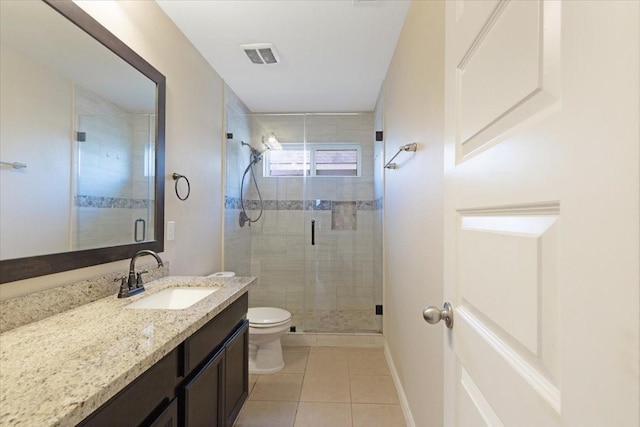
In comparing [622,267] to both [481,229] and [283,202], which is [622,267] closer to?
[481,229]

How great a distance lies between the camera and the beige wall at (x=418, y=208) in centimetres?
126

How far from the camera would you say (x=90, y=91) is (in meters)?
1.29

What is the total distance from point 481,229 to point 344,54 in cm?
200

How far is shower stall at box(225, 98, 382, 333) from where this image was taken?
10.7 feet

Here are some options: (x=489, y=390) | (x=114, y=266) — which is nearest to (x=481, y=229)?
(x=489, y=390)

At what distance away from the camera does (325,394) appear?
2088mm

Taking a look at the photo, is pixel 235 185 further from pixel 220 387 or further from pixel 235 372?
pixel 220 387

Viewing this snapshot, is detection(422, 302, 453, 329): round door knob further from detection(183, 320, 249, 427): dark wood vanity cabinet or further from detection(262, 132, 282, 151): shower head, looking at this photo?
detection(262, 132, 282, 151): shower head

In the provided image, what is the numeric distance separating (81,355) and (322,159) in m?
2.82

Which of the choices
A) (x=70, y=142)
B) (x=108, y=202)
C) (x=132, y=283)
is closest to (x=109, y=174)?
(x=108, y=202)

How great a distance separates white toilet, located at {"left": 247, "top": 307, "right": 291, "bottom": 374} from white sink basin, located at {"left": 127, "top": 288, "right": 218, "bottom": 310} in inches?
32.1

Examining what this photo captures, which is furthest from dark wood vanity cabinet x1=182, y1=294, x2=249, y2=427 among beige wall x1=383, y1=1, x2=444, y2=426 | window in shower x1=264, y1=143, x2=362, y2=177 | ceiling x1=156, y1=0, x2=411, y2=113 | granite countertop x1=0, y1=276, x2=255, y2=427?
window in shower x1=264, y1=143, x2=362, y2=177

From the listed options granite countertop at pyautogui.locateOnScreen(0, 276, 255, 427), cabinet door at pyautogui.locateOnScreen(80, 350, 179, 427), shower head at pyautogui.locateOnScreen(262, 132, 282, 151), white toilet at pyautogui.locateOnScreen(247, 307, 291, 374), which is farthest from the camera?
shower head at pyautogui.locateOnScreen(262, 132, 282, 151)

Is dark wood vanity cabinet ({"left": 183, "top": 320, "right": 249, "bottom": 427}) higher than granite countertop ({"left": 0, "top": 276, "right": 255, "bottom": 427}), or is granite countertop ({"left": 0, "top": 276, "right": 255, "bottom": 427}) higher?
granite countertop ({"left": 0, "top": 276, "right": 255, "bottom": 427})
